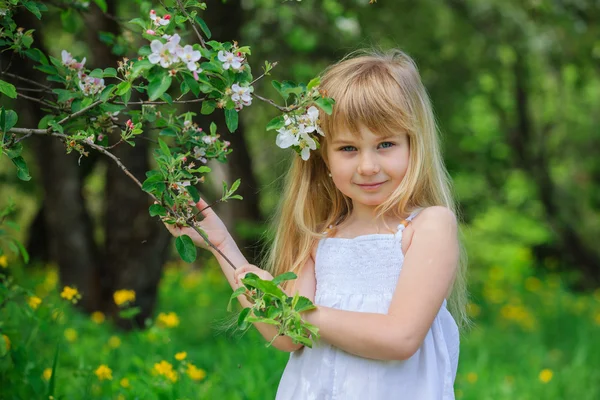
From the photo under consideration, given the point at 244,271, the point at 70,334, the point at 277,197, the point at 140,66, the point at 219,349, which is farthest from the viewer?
the point at 219,349

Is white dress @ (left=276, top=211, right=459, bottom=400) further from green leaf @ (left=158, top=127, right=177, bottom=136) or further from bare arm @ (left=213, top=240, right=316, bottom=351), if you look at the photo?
green leaf @ (left=158, top=127, right=177, bottom=136)

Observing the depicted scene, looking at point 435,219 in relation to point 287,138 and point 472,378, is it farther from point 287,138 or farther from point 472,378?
point 472,378

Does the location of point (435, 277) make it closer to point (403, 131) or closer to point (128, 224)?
point (403, 131)

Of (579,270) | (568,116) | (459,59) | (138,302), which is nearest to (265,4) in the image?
(459,59)

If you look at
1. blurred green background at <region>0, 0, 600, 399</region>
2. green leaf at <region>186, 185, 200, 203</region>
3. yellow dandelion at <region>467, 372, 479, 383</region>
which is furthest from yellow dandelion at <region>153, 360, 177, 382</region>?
yellow dandelion at <region>467, 372, 479, 383</region>

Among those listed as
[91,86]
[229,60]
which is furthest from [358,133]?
[91,86]

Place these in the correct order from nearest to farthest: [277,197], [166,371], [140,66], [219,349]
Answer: [140,66]
[166,371]
[277,197]
[219,349]

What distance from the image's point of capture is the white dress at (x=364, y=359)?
172cm

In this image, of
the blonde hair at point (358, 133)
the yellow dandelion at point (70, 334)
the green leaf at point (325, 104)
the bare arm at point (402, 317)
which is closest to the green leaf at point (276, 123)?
the green leaf at point (325, 104)

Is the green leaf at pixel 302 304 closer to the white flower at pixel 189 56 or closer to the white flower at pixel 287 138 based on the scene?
the white flower at pixel 287 138

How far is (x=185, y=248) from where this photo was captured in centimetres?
162

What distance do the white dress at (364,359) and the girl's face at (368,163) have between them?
0.33ft

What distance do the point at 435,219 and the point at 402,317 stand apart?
0.25 metres

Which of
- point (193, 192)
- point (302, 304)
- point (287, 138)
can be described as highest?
point (287, 138)
